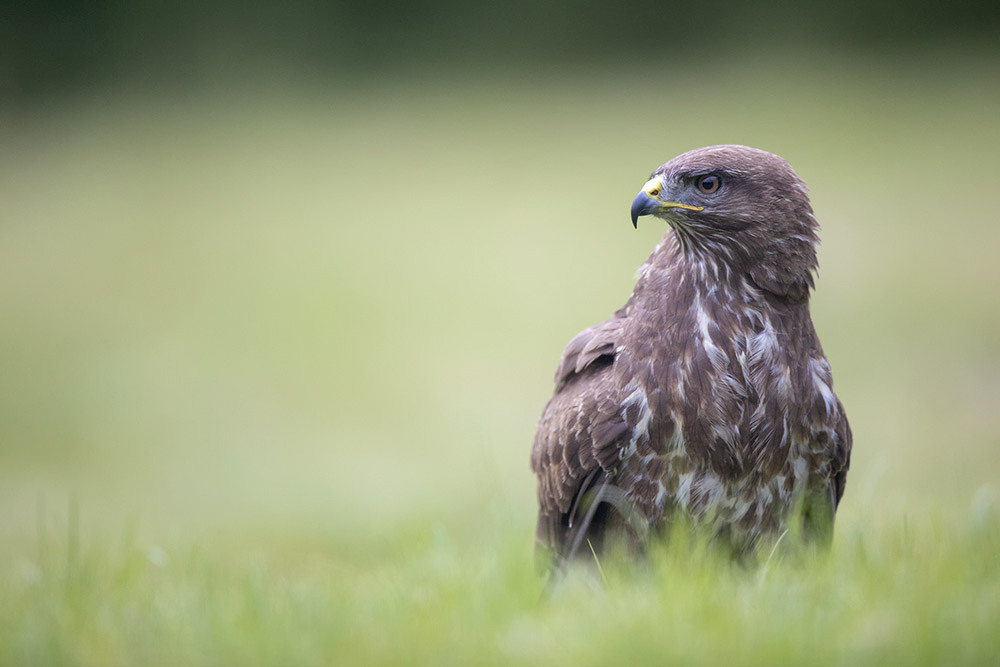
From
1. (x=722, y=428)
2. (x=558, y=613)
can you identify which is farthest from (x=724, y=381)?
(x=558, y=613)

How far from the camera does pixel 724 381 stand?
3.69 m

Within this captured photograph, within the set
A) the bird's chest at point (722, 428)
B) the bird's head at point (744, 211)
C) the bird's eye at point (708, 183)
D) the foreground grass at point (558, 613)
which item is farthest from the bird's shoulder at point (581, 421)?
the bird's eye at point (708, 183)

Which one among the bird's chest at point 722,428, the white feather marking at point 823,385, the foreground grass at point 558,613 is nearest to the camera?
the foreground grass at point 558,613

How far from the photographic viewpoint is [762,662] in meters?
2.43

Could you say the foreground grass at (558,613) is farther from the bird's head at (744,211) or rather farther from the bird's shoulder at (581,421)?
the bird's head at (744,211)

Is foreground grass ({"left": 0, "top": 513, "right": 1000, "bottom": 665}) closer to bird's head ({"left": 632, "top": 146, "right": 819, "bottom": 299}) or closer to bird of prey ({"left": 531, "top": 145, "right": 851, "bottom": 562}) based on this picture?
bird of prey ({"left": 531, "top": 145, "right": 851, "bottom": 562})

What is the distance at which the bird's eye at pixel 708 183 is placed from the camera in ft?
12.5

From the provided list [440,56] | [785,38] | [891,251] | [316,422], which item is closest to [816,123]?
[785,38]

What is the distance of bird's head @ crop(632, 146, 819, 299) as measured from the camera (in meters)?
3.74

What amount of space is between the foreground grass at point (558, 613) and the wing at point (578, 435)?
0.44m

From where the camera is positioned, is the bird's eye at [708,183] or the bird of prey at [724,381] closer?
the bird of prey at [724,381]

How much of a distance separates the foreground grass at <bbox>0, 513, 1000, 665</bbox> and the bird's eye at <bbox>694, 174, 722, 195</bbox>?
148 centimetres

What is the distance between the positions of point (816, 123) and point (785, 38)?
56.0 inches

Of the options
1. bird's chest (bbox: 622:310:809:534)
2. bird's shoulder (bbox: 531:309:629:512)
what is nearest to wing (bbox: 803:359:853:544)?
bird's chest (bbox: 622:310:809:534)
